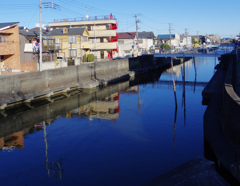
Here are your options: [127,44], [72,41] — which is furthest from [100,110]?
[127,44]

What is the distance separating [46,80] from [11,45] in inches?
339

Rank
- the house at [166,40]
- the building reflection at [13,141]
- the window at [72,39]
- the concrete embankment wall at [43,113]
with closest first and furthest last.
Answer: the building reflection at [13,141] → the concrete embankment wall at [43,113] → the window at [72,39] → the house at [166,40]

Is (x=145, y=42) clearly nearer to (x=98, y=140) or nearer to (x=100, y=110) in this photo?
(x=100, y=110)

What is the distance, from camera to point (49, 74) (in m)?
27.7

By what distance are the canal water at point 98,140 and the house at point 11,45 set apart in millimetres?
9665

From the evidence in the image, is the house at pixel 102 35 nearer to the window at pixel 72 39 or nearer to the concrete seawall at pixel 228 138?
the window at pixel 72 39

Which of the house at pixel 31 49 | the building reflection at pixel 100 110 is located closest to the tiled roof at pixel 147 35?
the house at pixel 31 49

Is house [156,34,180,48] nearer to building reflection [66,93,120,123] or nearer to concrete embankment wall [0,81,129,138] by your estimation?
concrete embankment wall [0,81,129,138]

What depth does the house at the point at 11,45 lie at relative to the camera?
32.0 m

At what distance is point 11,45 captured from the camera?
3212 centimetres

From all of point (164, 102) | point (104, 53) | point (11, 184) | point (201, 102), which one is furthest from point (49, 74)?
point (104, 53)

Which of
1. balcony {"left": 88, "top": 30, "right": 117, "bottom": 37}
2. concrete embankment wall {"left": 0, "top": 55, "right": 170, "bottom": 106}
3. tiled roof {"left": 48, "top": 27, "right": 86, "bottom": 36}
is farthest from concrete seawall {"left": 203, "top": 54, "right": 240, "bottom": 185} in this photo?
balcony {"left": 88, "top": 30, "right": 117, "bottom": 37}

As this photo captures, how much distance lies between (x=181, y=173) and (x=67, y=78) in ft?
76.5

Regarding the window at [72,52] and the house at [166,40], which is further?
the house at [166,40]
